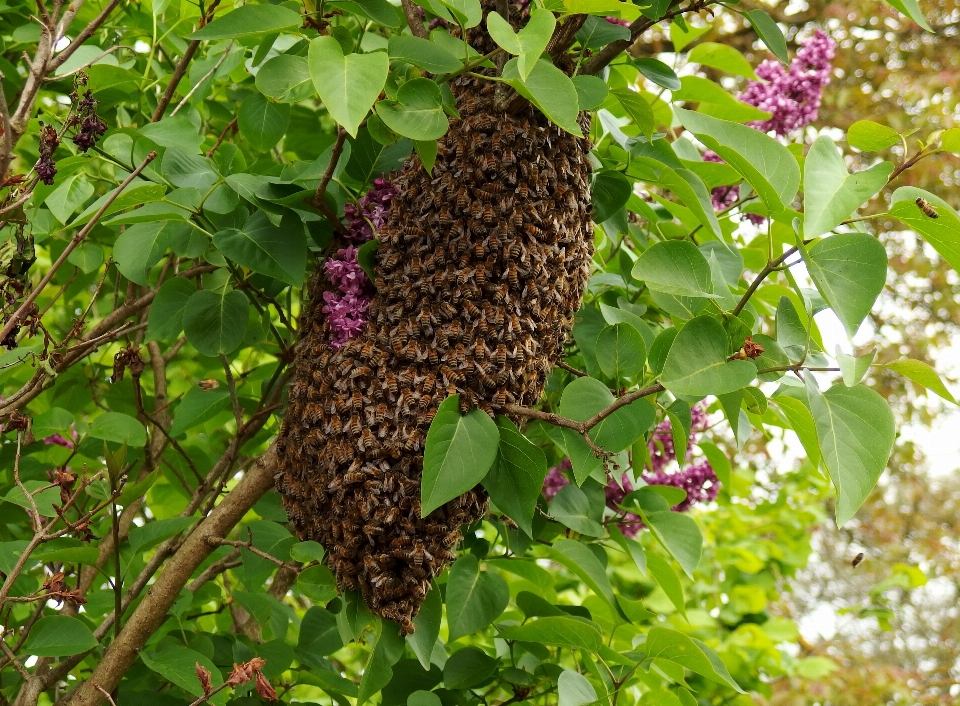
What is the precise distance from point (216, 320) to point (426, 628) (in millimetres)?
521

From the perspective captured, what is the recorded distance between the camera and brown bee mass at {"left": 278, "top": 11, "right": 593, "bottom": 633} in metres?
1.00

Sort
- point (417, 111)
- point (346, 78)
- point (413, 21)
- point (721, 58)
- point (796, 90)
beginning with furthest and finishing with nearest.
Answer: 1. point (796, 90)
2. point (721, 58)
3. point (413, 21)
4. point (417, 111)
5. point (346, 78)

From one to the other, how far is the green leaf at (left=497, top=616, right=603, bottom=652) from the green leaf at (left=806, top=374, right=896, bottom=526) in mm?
411

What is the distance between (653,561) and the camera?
1.34 m

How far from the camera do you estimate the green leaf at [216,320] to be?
124cm

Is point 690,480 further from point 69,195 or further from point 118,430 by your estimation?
point 69,195

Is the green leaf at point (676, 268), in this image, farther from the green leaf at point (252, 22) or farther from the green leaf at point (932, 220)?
the green leaf at point (252, 22)

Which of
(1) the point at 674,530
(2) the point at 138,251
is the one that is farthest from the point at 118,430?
(1) the point at 674,530

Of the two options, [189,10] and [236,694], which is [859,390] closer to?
[236,694]

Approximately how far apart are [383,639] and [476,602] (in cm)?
20

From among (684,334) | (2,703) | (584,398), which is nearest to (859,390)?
(684,334)

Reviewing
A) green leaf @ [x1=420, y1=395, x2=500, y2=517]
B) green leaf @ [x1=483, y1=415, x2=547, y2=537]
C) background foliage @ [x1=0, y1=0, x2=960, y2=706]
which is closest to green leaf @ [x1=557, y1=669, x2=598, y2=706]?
background foliage @ [x1=0, y1=0, x2=960, y2=706]

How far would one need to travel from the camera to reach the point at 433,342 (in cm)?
103

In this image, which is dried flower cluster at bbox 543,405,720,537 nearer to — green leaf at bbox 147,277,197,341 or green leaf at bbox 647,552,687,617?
green leaf at bbox 647,552,687,617
